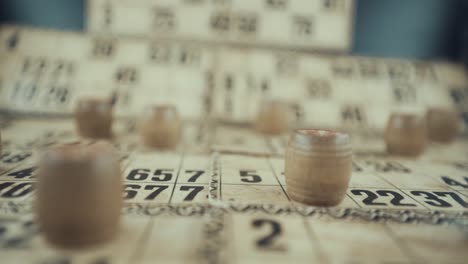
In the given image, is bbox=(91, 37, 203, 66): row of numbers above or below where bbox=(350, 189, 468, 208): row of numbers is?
above

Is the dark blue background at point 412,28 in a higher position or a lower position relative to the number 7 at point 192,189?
higher

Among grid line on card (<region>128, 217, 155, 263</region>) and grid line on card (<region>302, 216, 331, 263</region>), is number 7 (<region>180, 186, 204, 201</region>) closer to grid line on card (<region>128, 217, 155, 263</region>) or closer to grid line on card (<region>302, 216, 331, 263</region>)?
grid line on card (<region>128, 217, 155, 263</region>)

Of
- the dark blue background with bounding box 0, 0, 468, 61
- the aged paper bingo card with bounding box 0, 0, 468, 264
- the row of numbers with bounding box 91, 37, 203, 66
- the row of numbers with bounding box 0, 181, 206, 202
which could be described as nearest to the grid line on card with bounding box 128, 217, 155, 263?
the aged paper bingo card with bounding box 0, 0, 468, 264

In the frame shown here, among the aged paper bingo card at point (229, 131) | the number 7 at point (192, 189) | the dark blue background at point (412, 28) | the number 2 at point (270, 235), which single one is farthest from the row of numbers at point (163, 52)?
the number 2 at point (270, 235)

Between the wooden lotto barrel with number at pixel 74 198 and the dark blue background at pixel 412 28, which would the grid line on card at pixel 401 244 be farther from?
the dark blue background at pixel 412 28

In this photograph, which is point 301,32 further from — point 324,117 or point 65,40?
point 65,40

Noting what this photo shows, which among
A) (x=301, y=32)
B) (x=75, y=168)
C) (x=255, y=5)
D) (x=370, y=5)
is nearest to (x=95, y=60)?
(x=255, y=5)

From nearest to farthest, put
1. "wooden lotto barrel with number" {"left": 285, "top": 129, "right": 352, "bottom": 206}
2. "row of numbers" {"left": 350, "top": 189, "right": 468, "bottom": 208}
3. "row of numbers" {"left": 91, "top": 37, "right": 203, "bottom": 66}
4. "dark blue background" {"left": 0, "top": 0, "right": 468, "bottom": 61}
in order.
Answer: "wooden lotto barrel with number" {"left": 285, "top": 129, "right": 352, "bottom": 206} → "row of numbers" {"left": 350, "top": 189, "right": 468, "bottom": 208} → "row of numbers" {"left": 91, "top": 37, "right": 203, "bottom": 66} → "dark blue background" {"left": 0, "top": 0, "right": 468, "bottom": 61}
